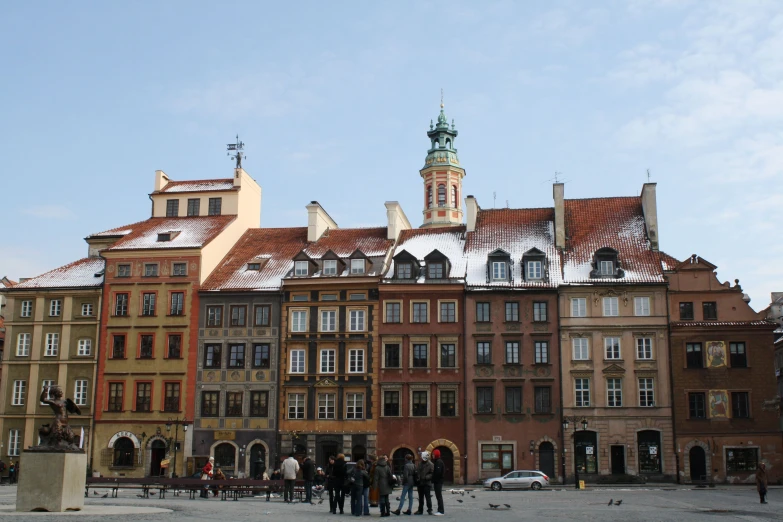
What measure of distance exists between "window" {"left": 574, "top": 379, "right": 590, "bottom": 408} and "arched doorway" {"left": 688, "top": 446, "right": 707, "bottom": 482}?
5913 mm

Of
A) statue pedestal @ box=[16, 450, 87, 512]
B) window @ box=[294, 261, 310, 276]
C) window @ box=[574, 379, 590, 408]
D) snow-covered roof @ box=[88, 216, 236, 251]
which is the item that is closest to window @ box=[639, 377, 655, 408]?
window @ box=[574, 379, 590, 408]

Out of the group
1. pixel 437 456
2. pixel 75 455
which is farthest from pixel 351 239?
pixel 75 455

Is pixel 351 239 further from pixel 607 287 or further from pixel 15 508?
pixel 15 508

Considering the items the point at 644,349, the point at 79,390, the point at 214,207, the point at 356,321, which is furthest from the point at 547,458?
the point at 79,390

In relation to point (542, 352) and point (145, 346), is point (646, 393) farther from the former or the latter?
point (145, 346)

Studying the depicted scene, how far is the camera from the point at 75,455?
24109 mm

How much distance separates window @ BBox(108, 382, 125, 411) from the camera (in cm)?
5431

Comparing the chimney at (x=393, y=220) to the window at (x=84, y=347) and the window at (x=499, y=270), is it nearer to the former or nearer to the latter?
the window at (x=499, y=270)

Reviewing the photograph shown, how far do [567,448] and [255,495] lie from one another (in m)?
20.4

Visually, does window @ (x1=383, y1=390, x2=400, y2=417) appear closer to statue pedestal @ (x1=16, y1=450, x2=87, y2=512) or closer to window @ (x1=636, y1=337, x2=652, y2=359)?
window @ (x1=636, y1=337, x2=652, y2=359)

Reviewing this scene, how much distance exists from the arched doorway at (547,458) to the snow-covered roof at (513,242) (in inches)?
342

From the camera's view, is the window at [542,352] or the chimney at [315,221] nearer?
the window at [542,352]

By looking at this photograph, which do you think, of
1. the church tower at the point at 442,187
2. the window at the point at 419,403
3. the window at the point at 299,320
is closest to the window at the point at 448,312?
the window at the point at 419,403

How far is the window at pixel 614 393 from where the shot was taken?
5041 cm
